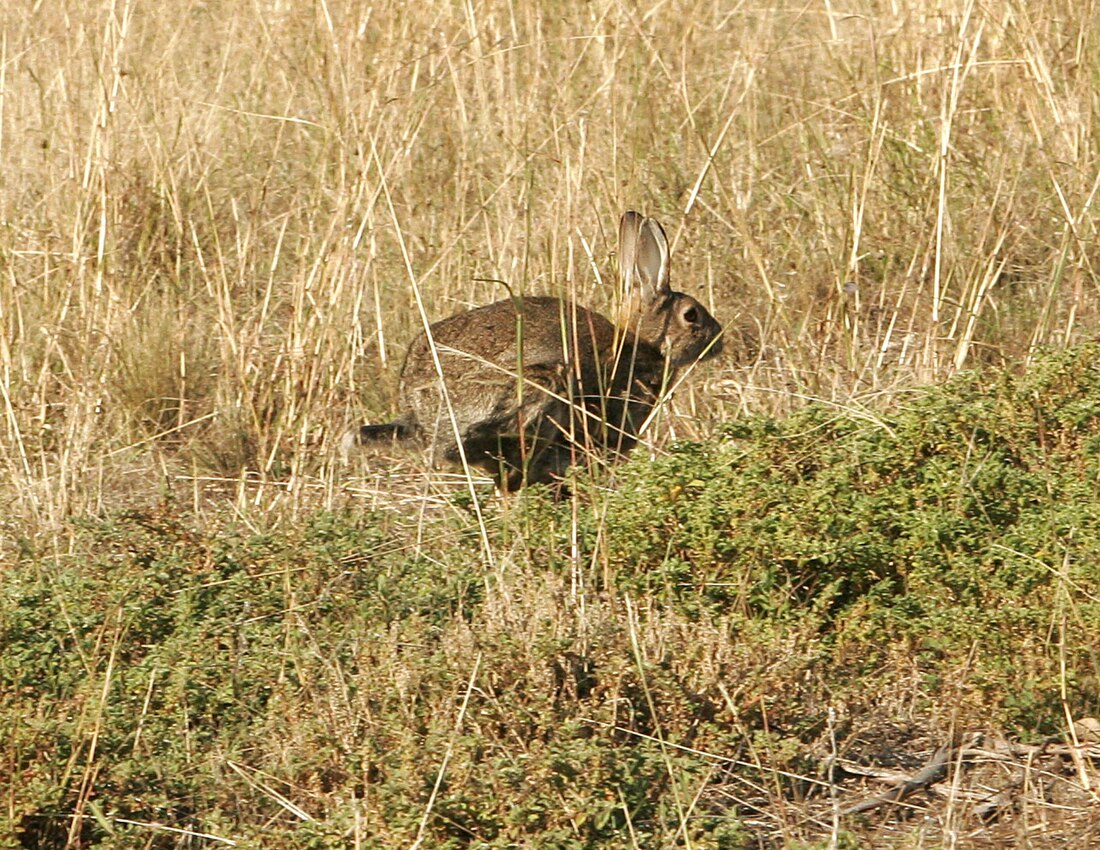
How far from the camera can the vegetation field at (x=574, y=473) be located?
11.1ft

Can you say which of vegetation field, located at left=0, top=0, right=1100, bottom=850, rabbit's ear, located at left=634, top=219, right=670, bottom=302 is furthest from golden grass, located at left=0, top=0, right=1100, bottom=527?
rabbit's ear, located at left=634, top=219, right=670, bottom=302

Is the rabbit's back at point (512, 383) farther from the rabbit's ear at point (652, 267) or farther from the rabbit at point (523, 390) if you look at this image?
the rabbit's ear at point (652, 267)

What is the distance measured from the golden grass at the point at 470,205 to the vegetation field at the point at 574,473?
0.09 ft

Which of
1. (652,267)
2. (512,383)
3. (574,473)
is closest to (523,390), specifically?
(512,383)

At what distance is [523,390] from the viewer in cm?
520

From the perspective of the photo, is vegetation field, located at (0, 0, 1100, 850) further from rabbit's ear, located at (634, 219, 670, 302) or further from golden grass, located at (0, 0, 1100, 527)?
rabbit's ear, located at (634, 219, 670, 302)

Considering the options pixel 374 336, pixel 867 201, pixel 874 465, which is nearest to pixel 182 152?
pixel 374 336

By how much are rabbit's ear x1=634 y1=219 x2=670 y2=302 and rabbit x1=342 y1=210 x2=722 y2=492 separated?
0.80ft

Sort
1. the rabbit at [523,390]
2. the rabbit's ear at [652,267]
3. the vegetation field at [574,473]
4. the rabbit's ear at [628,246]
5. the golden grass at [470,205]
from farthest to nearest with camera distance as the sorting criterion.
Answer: the rabbit's ear at [652,267]
the rabbit's ear at [628,246]
the golden grass at [470,205]
the rabbit at [523,390]
the vegetation field at [574,473]

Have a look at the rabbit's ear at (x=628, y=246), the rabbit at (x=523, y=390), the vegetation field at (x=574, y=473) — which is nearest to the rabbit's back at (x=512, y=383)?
the rabbit at (x=523, y=390)

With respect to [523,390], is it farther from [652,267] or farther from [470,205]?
[470,205]

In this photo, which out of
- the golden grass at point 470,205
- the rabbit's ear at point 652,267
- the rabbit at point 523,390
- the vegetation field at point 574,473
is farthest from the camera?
the rabbit's ear at point 652,267

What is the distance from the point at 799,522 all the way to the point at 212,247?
3.25 metres

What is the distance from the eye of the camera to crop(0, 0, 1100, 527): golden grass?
17.9 ft
